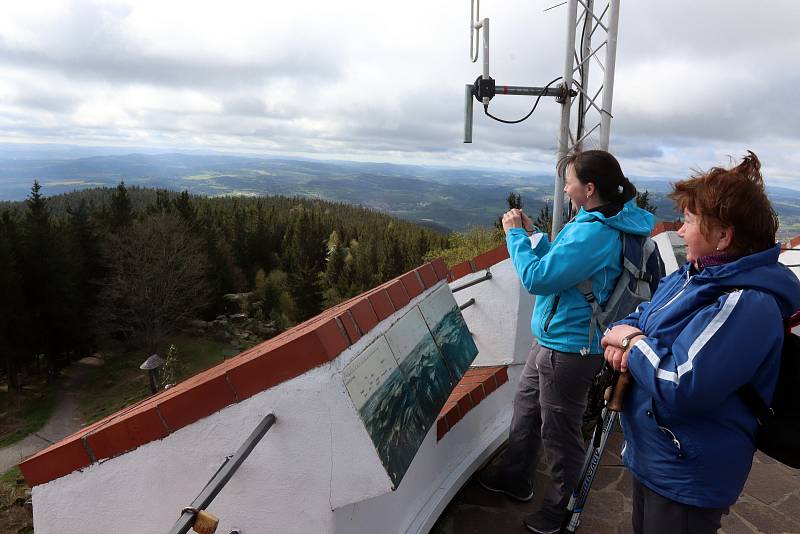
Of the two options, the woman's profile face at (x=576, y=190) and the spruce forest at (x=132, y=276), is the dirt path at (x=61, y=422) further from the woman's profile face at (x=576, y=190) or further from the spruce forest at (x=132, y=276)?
the woman's profile face at (x=576, y=190)

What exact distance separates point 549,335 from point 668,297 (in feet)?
2.57

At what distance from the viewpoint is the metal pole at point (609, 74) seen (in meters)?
4.80

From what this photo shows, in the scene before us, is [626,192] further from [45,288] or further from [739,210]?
[45,288]

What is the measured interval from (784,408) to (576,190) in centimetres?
112

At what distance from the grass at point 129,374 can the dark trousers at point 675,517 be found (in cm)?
2943

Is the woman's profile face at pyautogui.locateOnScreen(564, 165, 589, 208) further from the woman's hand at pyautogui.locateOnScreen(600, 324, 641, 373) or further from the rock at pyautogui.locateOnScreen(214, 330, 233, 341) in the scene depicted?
the rock at pyautogui.locateOnScreen(214, 330, 233, 341)

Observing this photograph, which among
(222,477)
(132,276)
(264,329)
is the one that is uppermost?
(222,477)

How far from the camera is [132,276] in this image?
32625 mm

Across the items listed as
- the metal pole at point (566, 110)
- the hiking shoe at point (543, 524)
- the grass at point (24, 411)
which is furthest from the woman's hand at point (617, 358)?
the grass at point (24, 411)

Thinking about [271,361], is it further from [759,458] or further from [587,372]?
[759,458]

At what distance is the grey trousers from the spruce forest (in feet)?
102

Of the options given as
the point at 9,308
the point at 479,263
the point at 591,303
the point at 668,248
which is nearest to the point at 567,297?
the point at 591,303

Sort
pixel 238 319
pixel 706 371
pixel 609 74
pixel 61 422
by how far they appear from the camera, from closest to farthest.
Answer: pixel 706 371 < pixel 609 74 < pixel 61 422 < pixel 238 319

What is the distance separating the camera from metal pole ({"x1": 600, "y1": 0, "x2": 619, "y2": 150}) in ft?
15.8
